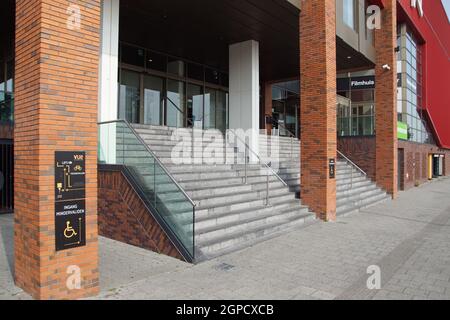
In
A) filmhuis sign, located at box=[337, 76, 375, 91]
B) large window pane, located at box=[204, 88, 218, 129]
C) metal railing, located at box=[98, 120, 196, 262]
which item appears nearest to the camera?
metal railing, located at box=[98, 120, 196, 262]

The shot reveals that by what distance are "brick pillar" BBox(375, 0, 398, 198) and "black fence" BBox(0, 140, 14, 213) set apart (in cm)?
1382

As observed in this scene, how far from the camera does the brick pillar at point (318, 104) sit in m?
10.8

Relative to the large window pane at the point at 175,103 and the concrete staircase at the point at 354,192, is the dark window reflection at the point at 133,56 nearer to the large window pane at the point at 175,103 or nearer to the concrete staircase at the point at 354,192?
the large window pane at the point at 175,103

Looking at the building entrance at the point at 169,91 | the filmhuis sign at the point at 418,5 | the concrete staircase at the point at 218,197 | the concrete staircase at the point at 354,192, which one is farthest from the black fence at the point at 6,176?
the filmhuis sign at the point at 418,5

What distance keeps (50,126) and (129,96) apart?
35.0 ft

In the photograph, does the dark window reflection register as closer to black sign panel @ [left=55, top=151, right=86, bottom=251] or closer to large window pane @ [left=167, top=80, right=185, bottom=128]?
large window pane @ [left=167, top=80, right=185, bottom=128]

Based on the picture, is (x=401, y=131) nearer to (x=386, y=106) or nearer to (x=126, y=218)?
(x=386, y=106)

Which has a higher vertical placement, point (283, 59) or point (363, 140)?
point (283, 59)

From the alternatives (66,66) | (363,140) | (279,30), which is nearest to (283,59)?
(279,30)

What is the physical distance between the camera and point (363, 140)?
1822 centimetres

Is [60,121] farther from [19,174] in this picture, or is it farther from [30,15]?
[30,15]

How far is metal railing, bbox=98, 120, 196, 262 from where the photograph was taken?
6.82 meters

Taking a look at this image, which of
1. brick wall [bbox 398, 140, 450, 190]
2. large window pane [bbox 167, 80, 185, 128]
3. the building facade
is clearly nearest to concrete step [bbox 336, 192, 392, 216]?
the building facade

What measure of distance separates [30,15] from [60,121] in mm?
1353
